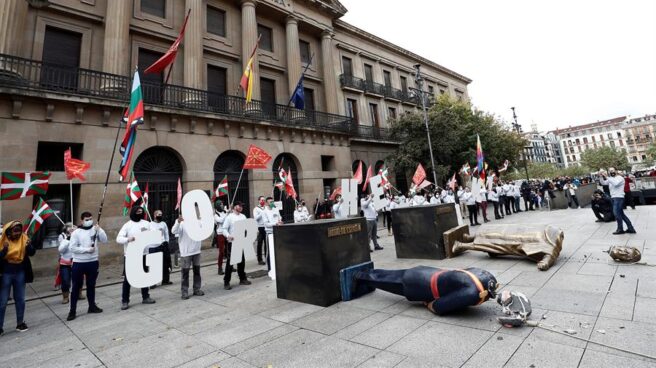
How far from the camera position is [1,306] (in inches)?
202

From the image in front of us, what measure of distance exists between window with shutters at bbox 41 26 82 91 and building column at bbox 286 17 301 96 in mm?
11053

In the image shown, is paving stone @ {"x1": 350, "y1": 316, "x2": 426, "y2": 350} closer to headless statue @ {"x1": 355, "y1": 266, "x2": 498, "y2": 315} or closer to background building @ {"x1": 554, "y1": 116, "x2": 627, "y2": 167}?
headless statue @ {"x1": 355, "y1": 266, "x2": 498, "y2": 315}

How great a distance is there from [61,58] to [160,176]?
640 centimetres

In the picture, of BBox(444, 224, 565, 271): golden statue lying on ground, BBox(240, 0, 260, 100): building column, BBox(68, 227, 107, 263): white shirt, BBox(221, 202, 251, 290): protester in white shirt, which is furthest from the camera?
BBox(240, 0, 260, 100): building column

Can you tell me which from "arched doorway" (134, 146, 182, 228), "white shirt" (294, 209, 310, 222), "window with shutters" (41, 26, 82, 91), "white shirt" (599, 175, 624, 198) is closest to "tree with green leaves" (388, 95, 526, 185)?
"white shirt" (294, 209, 310, 222)

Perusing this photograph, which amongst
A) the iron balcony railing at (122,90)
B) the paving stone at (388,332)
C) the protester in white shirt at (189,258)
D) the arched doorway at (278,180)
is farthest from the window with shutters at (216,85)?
the paving stone at (388,332)

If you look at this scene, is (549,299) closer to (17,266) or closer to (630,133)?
(17,266)

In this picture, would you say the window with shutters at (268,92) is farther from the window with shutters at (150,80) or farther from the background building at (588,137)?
the background building at (588,137)

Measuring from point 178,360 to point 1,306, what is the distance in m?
4.39

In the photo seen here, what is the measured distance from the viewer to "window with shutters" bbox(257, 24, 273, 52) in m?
20.1

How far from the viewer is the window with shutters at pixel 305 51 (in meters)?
22.9

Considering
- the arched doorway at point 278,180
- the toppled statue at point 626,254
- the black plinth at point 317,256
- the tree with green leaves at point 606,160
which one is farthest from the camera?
the tree with green leaves at point 606,160

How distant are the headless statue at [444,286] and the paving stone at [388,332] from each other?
1.16ft

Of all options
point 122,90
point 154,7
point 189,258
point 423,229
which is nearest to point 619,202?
point 423,229
